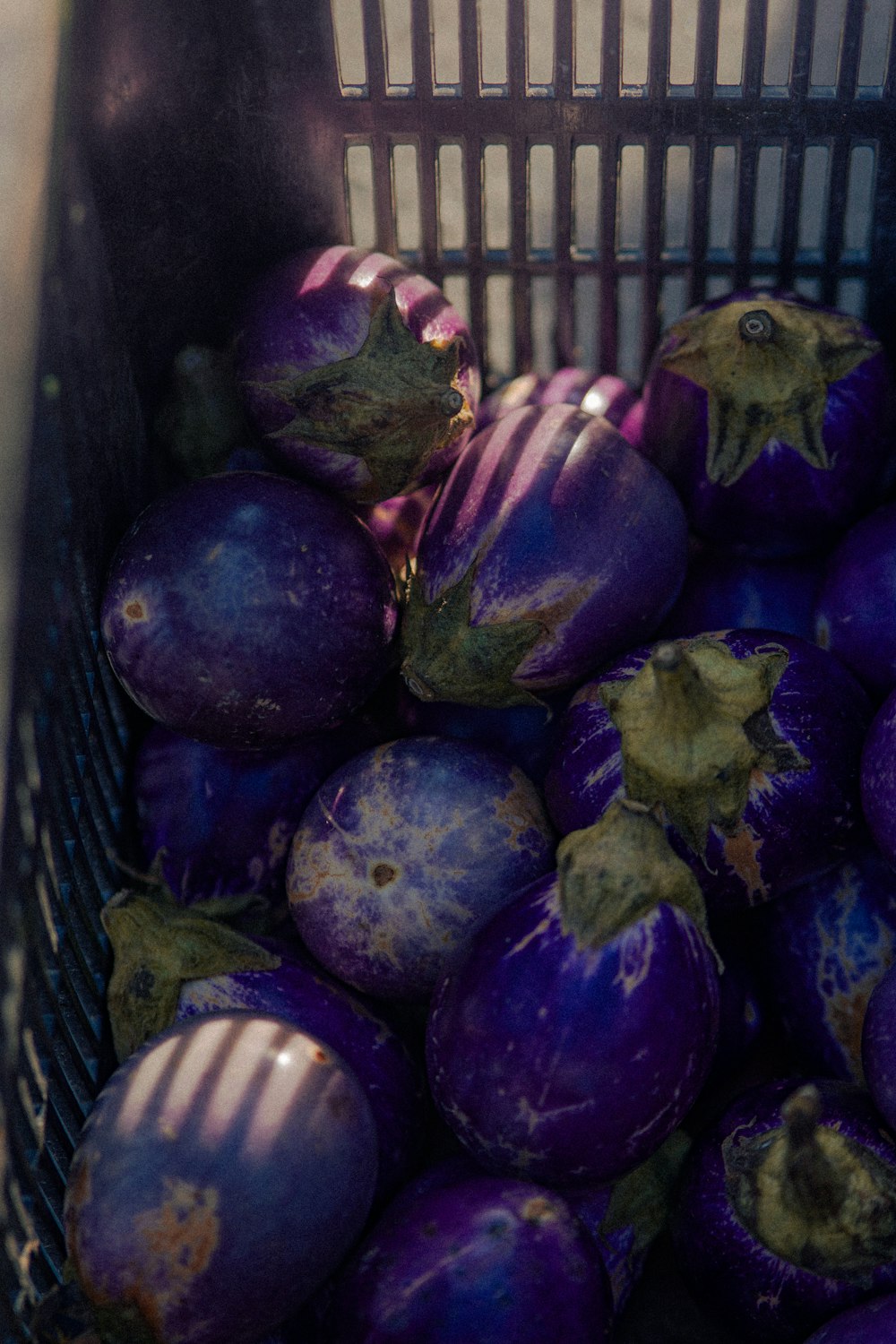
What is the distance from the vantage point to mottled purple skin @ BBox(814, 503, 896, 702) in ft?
3.59

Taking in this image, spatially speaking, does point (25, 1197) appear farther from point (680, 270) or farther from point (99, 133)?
point (680, 270)

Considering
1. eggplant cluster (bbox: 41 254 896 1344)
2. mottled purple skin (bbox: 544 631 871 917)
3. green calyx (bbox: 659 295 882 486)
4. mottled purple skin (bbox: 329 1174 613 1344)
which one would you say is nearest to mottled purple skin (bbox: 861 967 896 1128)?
eggplant cluster (bbox: 41 254 896 1344)

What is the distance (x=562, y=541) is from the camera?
1.06 metres

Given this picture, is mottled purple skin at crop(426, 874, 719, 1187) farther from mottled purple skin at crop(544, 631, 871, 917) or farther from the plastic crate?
the plastic crate

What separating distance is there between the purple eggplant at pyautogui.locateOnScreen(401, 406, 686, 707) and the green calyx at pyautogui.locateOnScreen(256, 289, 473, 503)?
0.06 meters

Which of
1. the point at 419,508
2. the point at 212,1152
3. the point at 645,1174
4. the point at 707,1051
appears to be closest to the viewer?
the point at 212,1152

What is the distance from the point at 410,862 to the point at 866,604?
45 cm

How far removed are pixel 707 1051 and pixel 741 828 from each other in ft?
0.56

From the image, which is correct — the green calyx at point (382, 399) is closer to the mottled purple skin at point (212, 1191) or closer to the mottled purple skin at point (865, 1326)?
the mottled purple skin at point (212, 1191)

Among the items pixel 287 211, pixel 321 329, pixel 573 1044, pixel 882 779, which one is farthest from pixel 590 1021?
pixel 287 211

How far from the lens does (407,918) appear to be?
3.36ft

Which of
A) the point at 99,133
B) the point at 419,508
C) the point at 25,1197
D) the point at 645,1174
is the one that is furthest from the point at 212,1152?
the point at 99,133

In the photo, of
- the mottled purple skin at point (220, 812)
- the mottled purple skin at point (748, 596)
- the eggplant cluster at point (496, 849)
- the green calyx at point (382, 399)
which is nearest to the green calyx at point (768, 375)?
the eggplant cluster at point (496, 849)

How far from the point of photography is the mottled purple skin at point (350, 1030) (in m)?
1.00
